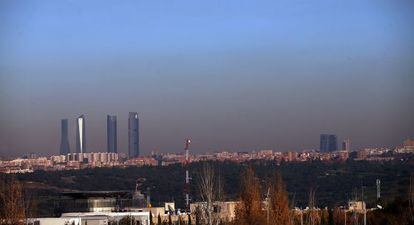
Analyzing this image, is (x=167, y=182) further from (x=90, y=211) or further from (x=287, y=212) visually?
(x=287, y=212)

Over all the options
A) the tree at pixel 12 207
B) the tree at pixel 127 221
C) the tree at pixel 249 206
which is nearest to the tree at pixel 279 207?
the tree at pixel 249 206

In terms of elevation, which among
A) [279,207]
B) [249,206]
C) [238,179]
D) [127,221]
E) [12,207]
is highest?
[12,207]

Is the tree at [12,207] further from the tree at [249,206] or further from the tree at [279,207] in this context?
the tree at [279,207]

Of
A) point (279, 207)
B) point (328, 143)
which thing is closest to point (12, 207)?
point (279, 207)

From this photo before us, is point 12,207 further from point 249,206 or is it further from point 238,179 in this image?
point 238,179

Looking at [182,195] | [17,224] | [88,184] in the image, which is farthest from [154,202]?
[17,224]

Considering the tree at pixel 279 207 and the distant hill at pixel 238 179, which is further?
the distant hill at pixel 238 179

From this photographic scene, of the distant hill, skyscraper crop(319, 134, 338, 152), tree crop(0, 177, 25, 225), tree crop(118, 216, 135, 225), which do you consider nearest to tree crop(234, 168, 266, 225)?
tree crop(118, 216, 135, 225)

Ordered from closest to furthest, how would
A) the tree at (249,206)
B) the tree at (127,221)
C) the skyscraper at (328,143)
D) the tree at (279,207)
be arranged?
the tree at (249,206) → the tree at (279,207) → the tree at (127,221) → the skyscraper at (328,143)
